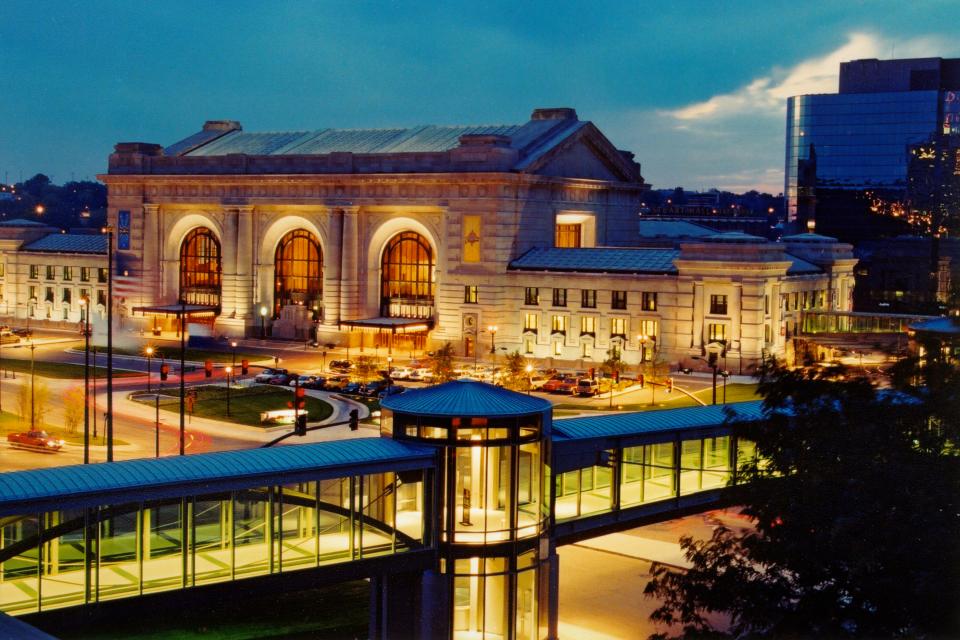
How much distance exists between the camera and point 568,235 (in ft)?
455

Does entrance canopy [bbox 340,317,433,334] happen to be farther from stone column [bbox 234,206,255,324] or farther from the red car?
the red car

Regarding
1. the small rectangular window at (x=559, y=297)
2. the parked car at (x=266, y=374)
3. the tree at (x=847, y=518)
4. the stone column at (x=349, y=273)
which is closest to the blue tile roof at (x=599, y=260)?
the small rectangular window at (x=559, y=297)

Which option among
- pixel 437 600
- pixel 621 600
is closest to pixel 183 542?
pixel 437 600

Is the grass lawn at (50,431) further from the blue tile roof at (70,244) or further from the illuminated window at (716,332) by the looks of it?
the blue tile roof at (70,244)

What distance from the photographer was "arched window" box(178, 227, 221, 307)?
146 m

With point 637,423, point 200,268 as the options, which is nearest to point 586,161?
point 200,268

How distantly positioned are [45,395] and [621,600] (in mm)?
51097

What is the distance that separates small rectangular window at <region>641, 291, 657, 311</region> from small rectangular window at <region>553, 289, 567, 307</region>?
7.63 metres

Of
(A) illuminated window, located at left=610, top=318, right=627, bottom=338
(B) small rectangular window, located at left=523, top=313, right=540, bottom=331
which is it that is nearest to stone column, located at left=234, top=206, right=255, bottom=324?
(B) small rectangular window, located at left=523, top=313, right=540, bottom=331

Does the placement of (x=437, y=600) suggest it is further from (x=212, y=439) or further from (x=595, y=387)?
(x=595, y=387)

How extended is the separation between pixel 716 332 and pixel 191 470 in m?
81.7

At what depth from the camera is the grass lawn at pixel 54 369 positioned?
10705 centimetres

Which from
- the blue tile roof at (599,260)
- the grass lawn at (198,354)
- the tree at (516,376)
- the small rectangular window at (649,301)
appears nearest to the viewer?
the tree at (516,376)

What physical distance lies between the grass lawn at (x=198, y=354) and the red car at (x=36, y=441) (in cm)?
3831
